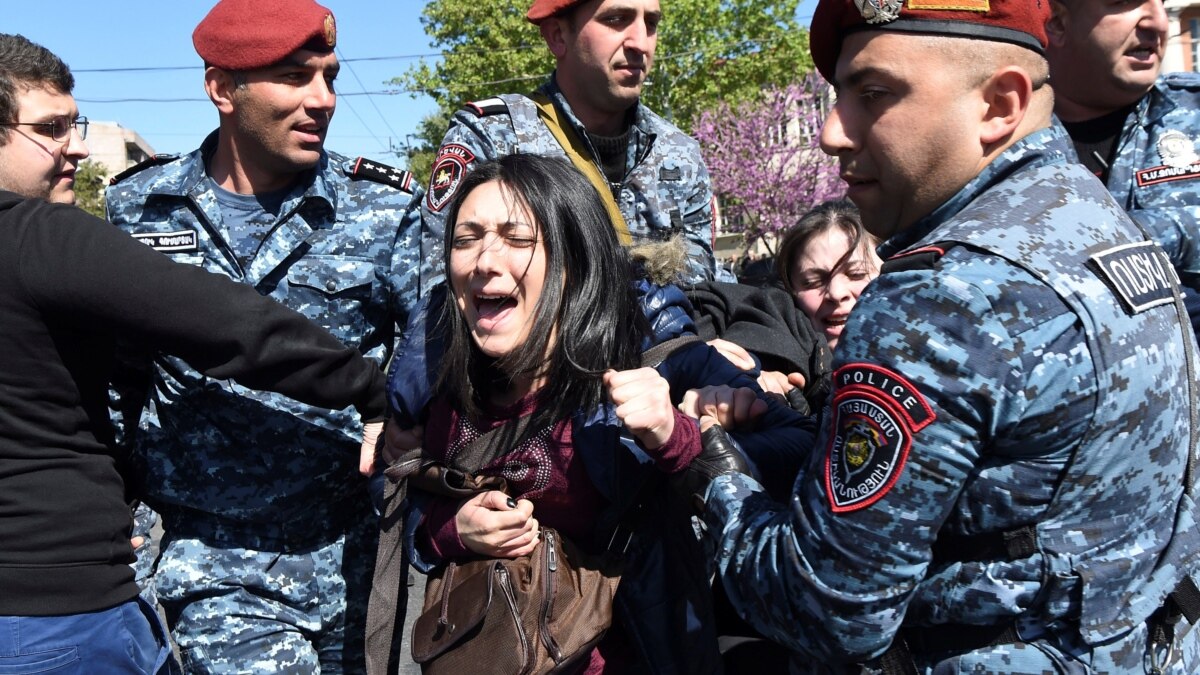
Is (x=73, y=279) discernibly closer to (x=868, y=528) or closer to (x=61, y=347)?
(x=61, y=347)

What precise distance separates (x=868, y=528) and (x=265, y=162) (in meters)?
2.37

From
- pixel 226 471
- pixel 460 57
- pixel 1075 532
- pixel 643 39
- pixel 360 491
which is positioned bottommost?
pixel 460 57

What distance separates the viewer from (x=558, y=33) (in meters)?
3.74

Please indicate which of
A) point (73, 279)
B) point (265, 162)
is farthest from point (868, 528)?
point (265, 162)

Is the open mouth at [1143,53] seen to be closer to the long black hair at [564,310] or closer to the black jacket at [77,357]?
the long black hair at [564,310]

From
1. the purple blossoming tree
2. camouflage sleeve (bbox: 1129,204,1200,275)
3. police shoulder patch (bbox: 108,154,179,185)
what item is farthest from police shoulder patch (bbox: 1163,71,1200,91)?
the purple blossoming tree

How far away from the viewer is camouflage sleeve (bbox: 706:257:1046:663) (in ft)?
4.91

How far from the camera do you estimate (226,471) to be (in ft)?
10.1

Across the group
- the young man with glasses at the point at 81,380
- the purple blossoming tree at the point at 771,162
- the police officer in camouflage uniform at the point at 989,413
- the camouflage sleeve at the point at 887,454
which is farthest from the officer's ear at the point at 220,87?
the purple blossoming tree at the point at 771,162

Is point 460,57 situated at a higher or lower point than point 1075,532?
lower

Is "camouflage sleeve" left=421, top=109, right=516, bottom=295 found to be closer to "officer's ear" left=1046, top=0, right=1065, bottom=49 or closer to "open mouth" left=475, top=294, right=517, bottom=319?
"open mouth" left=475, top=294, right=517, bottom=319

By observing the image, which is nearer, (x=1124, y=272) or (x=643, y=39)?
(x=1124, y=272)

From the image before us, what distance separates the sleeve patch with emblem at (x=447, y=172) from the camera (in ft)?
10.5

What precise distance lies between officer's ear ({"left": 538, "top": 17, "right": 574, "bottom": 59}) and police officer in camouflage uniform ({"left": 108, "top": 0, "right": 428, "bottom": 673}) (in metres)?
0.78
